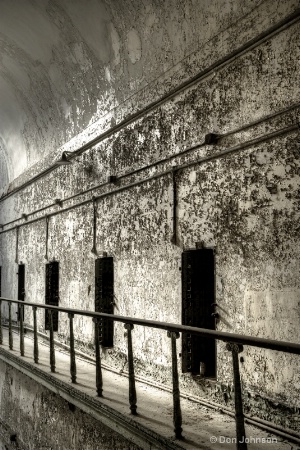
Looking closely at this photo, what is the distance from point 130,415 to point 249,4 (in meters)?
4.38

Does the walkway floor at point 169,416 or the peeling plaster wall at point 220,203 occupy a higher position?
the peeling plaster wall at point 220,203

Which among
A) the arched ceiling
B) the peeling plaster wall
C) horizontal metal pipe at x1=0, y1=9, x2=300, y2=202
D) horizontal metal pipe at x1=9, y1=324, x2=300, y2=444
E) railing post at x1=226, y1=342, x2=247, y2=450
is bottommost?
horizontal metal pipe at x1=9, y1=324, x2=300, y2=444

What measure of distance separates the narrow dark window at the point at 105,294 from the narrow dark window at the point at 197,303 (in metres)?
2.22

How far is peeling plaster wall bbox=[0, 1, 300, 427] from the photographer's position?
4340 millimetres

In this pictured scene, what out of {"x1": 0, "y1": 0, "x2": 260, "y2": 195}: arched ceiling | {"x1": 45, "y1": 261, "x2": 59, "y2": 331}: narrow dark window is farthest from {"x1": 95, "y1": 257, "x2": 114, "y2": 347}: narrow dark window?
{"x1": 0, "y1": 0, "x2": 260, "y2": 195}: arched ceiling

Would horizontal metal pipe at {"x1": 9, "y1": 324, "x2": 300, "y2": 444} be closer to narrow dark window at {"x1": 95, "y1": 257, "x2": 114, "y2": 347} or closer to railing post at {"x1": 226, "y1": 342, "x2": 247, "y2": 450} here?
narrow dark window at {"x1": 95, "y1": 257, "x2": 114, "y2": 347}

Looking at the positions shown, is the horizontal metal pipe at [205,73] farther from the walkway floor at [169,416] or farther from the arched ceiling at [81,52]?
the walkway floor at [169,416]

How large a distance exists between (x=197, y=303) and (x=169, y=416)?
1.45 metres

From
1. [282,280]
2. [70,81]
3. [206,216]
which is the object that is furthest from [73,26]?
[282,280]

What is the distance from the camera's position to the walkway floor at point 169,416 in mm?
3773

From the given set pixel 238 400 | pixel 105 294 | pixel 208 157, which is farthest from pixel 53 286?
pixel 238 400

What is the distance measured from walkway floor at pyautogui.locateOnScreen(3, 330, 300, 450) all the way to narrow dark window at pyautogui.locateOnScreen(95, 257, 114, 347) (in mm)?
703

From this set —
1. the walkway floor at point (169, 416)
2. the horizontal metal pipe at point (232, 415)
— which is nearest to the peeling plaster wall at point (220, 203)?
the horizontal metal pipe at point (232, 415)

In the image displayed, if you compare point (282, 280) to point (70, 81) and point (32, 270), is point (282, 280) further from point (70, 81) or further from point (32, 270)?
point (32, 270)
